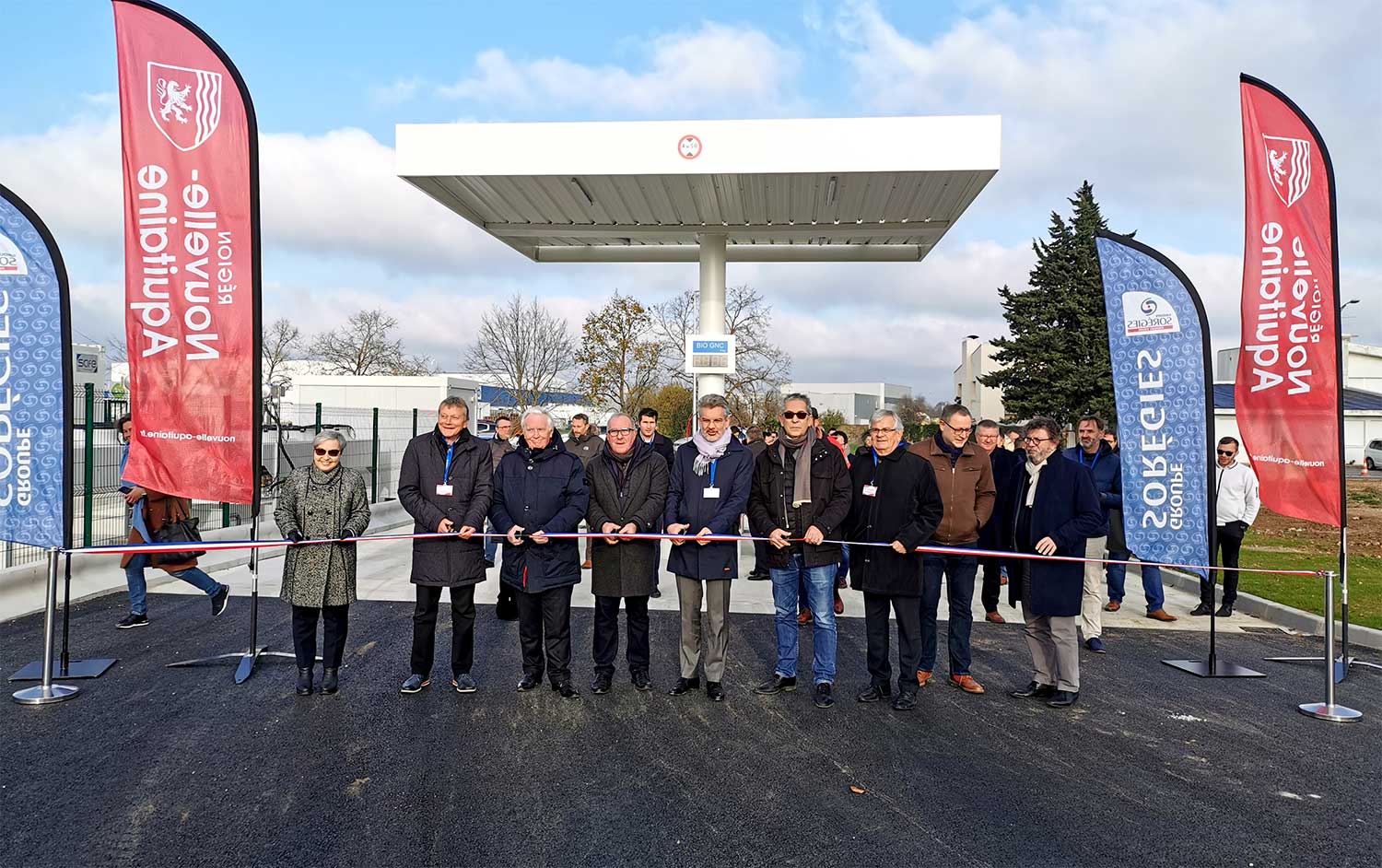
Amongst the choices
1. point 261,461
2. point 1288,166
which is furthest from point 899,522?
point 261,461

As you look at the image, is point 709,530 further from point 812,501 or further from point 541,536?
point 541,536

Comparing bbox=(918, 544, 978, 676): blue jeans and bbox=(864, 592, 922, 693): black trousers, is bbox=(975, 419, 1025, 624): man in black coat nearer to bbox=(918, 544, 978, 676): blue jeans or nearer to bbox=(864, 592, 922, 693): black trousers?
bbox=(918, 544, 978, 676): blue jeans

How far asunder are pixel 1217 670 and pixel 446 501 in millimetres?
6053

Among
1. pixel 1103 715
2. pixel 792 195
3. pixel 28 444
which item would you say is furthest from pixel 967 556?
pixel 792 195

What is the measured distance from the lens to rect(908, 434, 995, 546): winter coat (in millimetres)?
6324

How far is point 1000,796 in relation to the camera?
4.27 m

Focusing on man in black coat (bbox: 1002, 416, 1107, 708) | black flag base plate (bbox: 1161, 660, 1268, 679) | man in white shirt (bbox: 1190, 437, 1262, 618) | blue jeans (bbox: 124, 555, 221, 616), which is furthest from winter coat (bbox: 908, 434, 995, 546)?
blue jeans (bbox: 124, 555, 221, 616)

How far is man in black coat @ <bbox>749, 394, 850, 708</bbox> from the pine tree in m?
33.0

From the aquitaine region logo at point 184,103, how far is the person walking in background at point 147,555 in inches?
97.5

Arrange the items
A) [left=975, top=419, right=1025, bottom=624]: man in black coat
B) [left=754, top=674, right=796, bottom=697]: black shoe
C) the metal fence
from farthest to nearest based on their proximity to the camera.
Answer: the metal fence, [left=975, top=419, right=1025, bottom=624]: man in black coat, [left=754, top=674, right=796, bottom=697]: black shoe

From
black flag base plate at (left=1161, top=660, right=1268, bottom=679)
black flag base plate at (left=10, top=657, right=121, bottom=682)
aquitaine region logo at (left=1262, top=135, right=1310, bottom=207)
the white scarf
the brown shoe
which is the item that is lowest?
black flag base plate at (left=1161, top=660, right=1268, bottom=679)

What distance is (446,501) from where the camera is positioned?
599 cm

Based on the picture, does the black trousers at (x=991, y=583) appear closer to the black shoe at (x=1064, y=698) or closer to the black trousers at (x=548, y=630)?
the black shoe at (x=1064, y=698)

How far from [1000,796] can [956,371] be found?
85695 millimetres
